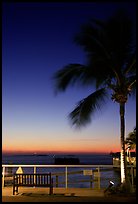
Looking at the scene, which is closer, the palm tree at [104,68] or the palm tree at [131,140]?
the palm tree at [104,68]

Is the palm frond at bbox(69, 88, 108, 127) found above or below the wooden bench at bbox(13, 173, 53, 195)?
above

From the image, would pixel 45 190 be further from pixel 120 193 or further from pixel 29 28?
pixel 29 28

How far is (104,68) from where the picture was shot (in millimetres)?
7645

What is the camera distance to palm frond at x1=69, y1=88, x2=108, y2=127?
7730mm

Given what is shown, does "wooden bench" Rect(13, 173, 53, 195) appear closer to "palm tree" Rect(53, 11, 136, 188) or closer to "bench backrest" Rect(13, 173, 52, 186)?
"bench backrest" Rect(13, 173, 52, 186)

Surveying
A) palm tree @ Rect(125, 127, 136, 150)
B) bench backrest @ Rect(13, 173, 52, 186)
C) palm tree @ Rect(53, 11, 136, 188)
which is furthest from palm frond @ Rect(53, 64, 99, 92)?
palm tree @ Rect(125, 127, 136, 150)

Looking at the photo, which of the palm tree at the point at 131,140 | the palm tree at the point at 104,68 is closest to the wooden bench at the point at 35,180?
the palm tree at the point at 104,68

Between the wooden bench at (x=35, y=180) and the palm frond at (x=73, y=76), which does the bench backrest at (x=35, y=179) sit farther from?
the palm frond at (x=73, y=76)

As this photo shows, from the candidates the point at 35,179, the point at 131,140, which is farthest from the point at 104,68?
the point at 131,140

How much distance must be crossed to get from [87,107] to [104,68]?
0.98 metres

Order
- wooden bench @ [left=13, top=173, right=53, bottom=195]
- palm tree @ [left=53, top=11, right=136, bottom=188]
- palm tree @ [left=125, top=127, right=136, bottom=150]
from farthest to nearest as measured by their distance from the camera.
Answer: palm tree @ [left=125, top=127, right=136, bottom=150] → wooden bench @ [left=13, top=173, right=53, bottom=195] → palm tree @ [left=53, top=11, right=136, bottom=188]

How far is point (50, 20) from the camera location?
8031mm

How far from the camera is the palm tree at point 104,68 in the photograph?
23.8 ft

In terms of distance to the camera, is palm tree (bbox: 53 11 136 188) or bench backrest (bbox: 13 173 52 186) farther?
bench backrest (bbox: 13 173 52 186)
